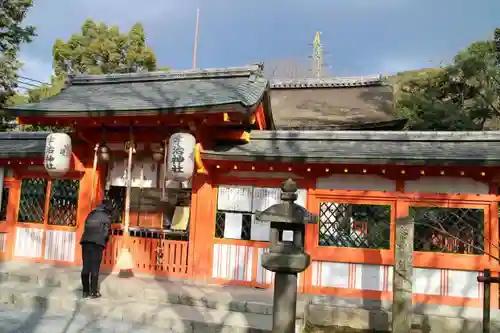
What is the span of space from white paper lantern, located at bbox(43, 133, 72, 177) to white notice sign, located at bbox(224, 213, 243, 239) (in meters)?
3.76

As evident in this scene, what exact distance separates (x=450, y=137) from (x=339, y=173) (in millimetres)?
2491

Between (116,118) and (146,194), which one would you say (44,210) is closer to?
(146,194)

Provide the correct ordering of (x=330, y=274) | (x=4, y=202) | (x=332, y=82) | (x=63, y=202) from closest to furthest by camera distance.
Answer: (x=330, y=274) < (x=63, y=202) < (x=4, y=202) < (x=332, y=82)

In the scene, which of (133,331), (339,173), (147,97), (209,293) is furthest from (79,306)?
(339,173)

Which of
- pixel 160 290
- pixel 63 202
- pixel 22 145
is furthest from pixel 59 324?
pixel 22 145

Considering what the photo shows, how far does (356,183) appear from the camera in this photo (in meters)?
8.69

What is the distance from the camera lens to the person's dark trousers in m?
7.63

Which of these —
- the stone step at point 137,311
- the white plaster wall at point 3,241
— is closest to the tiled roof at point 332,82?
the white plaster wall at point 3,241

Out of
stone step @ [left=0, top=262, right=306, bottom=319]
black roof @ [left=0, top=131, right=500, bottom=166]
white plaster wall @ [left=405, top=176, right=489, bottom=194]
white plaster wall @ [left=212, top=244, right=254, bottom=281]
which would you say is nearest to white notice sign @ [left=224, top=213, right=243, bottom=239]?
white plaster wall @ [left=212, top=244, right=254, bottom=281]

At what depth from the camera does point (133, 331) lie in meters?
6.54

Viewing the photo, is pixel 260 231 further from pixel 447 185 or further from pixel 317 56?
pixel 317 56

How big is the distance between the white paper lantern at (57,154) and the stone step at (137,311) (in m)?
2.55

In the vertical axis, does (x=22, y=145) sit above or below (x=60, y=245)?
above

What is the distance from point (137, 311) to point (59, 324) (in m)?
1.22
